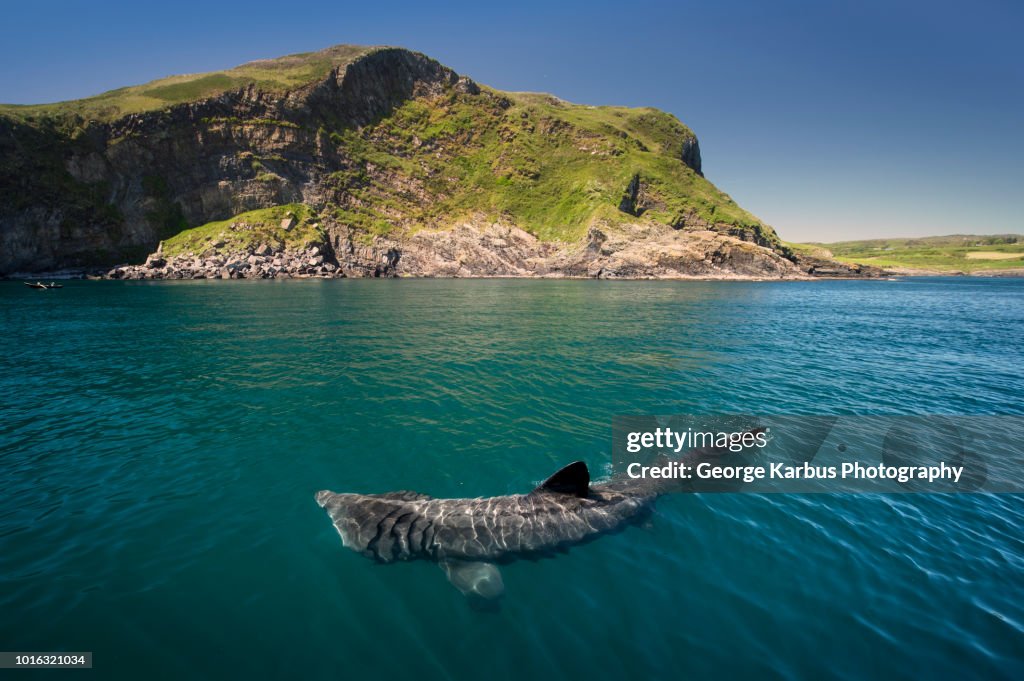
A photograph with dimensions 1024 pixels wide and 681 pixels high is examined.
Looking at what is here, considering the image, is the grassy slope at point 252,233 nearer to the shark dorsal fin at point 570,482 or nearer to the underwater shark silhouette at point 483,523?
the underwater shark silhouette at point 483,523

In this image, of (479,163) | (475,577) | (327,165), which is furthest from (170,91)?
(475,577)

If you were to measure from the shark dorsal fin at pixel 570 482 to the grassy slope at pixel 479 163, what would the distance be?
124201mm

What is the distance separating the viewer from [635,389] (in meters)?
18.8

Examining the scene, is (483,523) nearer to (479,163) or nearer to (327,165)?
(327,165)

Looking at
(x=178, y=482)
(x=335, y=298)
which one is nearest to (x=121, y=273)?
(x=335, y=298)

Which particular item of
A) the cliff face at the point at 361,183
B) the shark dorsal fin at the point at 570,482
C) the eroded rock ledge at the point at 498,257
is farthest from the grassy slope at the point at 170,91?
the shark dorsal fin at the point at 570,482

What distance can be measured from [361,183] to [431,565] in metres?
155

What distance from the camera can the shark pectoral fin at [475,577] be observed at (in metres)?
7.43

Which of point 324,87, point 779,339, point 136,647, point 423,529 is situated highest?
point 324,87

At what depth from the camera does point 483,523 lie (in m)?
8.66

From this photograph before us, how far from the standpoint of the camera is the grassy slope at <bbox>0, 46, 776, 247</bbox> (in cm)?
13475

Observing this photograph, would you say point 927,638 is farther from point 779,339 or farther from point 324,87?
point 324,87

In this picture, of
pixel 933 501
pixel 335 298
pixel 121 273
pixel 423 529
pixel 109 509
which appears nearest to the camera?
pixel 423 529

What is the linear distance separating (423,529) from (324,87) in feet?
584
